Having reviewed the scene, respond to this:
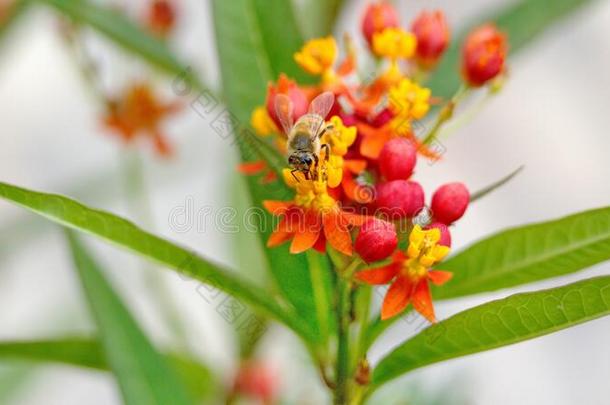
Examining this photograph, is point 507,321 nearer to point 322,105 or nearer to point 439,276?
point 439,276

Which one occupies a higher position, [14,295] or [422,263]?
[14,295]

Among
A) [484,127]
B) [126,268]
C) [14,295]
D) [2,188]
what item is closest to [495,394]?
[484,127]

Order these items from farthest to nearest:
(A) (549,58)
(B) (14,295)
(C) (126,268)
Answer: (A) (549,58) < (B) (14,295) < (C) (126,268)

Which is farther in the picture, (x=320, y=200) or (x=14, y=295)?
(x=14, y=295)

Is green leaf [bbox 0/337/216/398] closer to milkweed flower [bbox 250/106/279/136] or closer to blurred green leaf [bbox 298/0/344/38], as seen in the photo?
milkweed flower [bbox 250/106/279/136]

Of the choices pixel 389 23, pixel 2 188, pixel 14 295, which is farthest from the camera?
pixel 14 295

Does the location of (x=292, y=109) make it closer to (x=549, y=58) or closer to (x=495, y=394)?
(x=495, y=394)
